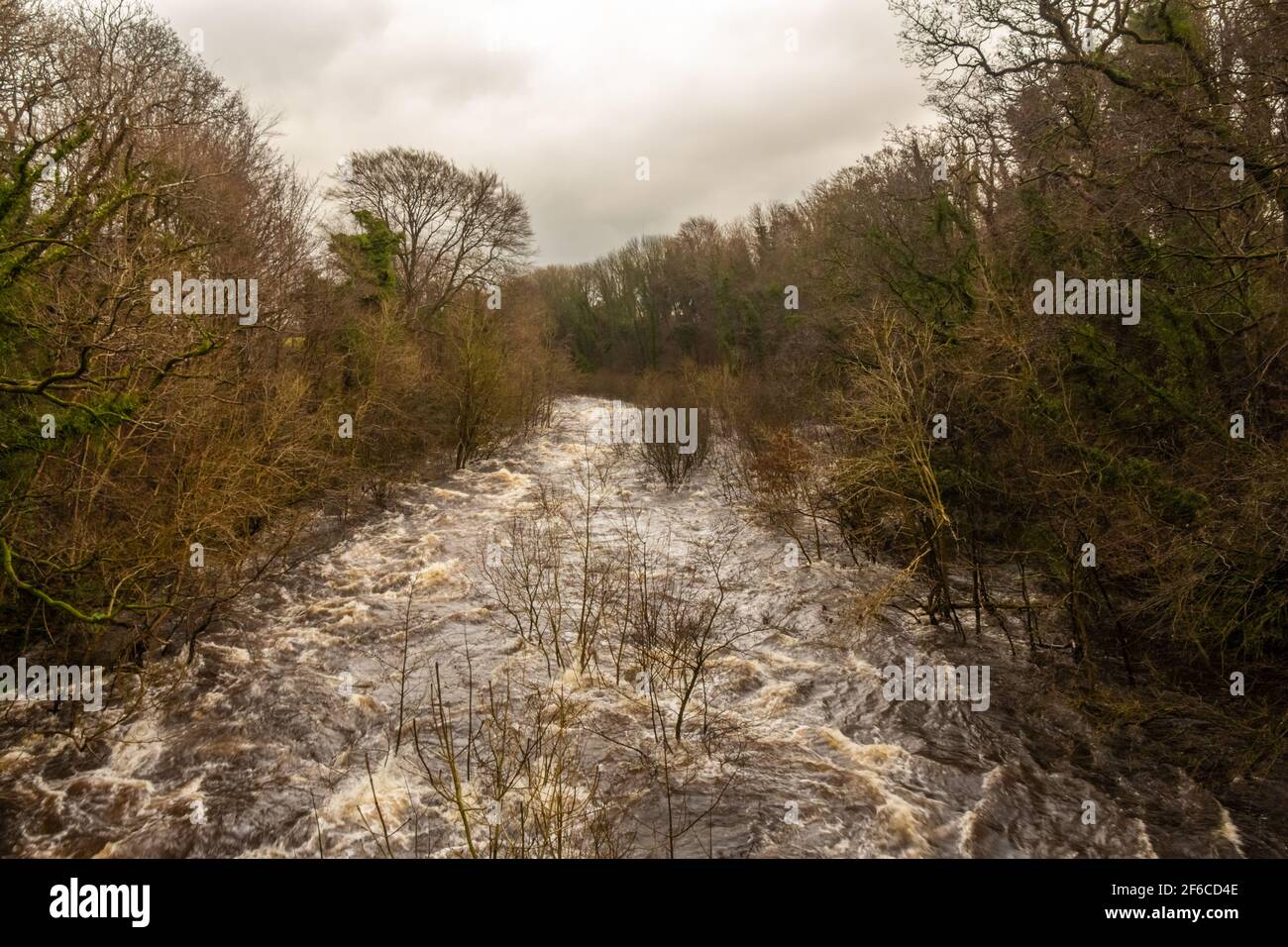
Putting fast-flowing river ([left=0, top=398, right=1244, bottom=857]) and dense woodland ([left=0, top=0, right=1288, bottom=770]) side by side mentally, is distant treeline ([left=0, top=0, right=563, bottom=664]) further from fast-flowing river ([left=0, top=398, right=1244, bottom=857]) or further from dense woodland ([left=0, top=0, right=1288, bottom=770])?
fast-flowing river ([left=0, top=398, right=1244, bottom=857])

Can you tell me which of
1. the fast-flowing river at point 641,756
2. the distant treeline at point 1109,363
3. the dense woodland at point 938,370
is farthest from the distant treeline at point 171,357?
the distant treeline at point 1109,363

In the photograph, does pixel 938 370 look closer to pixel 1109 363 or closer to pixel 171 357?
pixel 1109 363

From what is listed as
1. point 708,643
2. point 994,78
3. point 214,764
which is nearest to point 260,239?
point 214,764

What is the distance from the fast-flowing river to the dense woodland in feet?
3.68

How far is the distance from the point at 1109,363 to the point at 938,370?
225 centimetres

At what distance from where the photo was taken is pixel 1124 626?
376 inches

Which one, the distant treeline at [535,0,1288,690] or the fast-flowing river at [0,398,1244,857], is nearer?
the fast-flowing river at [0,398,1244,857]

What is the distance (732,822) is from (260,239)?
15794mm

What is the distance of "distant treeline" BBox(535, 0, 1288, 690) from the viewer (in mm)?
7520

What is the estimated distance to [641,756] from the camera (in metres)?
8.12

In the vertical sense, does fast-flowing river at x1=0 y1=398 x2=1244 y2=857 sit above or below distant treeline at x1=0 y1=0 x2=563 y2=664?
below

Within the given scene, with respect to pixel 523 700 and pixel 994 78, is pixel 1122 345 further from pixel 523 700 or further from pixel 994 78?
pixel 523 700

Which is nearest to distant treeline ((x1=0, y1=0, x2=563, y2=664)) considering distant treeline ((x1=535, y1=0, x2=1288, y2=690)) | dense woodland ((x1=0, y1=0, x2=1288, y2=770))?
dense woodland ((x1=0, y1=0, x2=1288, y2=770))

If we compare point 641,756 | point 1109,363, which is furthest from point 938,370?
point 641,756
